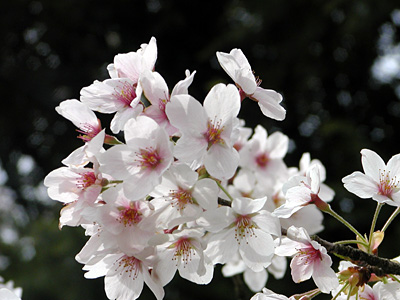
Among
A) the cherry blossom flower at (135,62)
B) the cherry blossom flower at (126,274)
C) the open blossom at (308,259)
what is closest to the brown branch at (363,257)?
the open blossom at (308,259)

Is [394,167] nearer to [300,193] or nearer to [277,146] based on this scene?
[300,193]

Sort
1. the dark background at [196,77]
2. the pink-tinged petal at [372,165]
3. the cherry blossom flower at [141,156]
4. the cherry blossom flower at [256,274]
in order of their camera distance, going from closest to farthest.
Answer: the cherry blossom flower at [141,156] < the pink-tinged petal at [372,165] < the cherry blossom flower at [256,274] < the dark background at [196,77]

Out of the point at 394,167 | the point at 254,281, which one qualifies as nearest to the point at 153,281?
the point at 394,167

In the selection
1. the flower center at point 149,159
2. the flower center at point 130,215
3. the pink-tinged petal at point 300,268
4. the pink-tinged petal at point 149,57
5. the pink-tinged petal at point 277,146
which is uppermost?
the pink-tinged petal at point 149,57

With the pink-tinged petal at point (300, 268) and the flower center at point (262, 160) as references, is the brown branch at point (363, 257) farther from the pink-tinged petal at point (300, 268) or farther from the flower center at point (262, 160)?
the flower center at point (262, 160)

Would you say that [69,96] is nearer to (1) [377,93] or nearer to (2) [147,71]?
(1) [377,93]

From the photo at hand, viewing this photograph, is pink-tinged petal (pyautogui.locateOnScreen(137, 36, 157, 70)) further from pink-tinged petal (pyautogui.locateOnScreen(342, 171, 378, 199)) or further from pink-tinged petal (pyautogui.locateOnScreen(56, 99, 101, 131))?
pink-tinged petal (pyautogui.locateOnScreen(342, 171, 378, 199))

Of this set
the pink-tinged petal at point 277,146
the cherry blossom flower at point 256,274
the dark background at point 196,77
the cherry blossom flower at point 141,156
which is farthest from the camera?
the dark background at point 196,77
